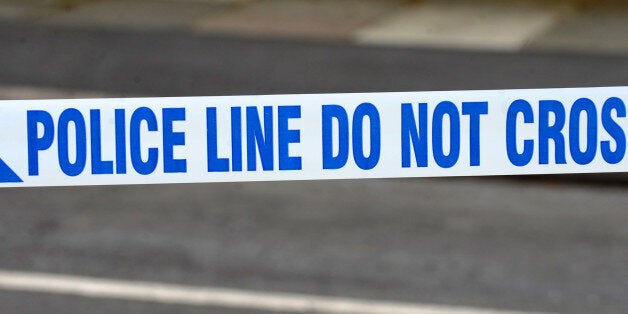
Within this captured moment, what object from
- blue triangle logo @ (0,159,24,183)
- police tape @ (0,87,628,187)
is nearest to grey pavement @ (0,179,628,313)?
police tape @ (0,87,628,187)

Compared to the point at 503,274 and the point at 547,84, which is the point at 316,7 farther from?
the point at 503,274

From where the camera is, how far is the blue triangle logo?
3.49m

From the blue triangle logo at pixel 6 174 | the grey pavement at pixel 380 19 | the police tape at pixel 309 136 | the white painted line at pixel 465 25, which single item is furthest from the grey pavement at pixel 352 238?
the grey pavement at pixel 380 19

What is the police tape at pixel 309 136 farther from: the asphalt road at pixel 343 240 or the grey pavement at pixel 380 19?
the grey pavement at pixel 380 19

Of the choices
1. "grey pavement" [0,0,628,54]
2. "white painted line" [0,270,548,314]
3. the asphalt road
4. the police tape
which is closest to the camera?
the police tape

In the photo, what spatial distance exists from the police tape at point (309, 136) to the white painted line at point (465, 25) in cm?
912

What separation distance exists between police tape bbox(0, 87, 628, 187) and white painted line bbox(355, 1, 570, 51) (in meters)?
9.12

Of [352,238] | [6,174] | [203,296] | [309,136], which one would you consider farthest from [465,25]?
[6,174]

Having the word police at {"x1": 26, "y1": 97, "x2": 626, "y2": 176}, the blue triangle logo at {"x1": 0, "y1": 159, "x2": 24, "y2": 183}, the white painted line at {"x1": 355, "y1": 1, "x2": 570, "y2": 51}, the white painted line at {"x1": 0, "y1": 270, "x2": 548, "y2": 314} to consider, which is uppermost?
the white painted line at {"x1": 355, "y1": 1, "x2": 570, "y2": 51}

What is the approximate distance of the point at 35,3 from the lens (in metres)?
14.8

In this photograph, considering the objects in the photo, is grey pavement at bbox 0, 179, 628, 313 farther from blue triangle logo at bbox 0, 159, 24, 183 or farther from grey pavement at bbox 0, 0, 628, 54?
grey pavement at bbox 0, 0, 628, 54

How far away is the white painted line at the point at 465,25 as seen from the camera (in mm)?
12898

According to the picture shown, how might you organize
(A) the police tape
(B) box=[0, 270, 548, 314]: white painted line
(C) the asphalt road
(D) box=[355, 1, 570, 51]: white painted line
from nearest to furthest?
1. (A) the police tape
2. (B) box=[0, 270, 548, 314]: white painted line
3. (C) the asphalt road
4. (D) box=[355, 1, 570, 51]: white painted line

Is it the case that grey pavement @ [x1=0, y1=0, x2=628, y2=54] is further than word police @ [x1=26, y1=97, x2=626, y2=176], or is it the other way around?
grey pavement @ [x1=0, y1=0, x2=628, y2=54]
